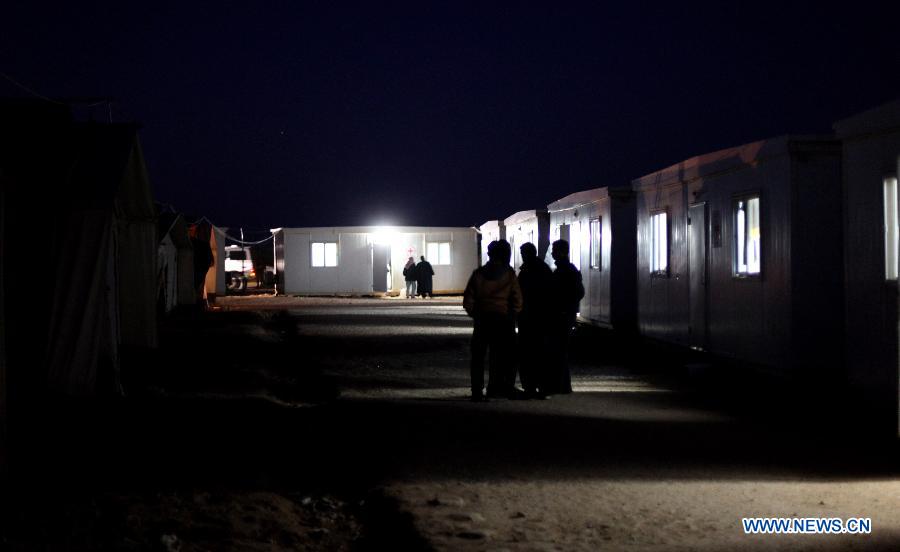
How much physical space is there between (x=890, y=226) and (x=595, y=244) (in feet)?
40.3

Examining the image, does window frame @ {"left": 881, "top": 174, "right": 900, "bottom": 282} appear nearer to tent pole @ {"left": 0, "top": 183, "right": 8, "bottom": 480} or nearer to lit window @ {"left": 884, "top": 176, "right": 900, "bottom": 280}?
lit window @ {"left": 884, "top": 176, "right": 900, "bottom": 280}

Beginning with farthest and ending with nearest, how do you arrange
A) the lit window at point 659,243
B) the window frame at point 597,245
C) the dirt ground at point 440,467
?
the window frame at point 597,245, the lit window at point 659,243, the dirt ground at point 440,467

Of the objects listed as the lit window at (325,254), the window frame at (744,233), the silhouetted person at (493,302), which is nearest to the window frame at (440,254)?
the lit window at (325,254)

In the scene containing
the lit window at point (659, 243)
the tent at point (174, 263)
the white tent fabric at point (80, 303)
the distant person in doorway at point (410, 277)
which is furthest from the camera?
the distant person in doorway at point (410, 277)

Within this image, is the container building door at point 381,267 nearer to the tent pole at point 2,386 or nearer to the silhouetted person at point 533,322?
the silhouetted person at point 533,322

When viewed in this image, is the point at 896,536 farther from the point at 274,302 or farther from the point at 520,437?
the point at 274,302

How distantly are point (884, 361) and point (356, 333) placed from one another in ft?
42.6

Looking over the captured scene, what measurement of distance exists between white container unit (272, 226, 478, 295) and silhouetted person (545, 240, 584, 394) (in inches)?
1208

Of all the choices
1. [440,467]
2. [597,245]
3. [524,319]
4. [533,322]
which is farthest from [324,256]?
[440,467]

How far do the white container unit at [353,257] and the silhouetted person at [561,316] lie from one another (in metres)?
30.7

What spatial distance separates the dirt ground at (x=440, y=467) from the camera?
603 centimetres

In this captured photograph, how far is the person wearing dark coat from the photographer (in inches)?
1602

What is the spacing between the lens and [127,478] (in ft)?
24.6

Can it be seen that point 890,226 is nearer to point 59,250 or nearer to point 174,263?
point 59,250
